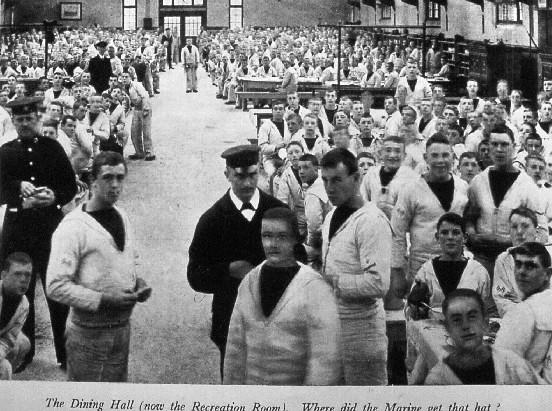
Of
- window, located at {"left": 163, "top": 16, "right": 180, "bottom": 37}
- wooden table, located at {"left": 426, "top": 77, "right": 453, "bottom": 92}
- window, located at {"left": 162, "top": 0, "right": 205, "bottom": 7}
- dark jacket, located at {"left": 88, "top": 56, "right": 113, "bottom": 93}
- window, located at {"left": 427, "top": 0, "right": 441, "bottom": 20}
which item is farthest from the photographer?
window, located at {"left": 162, "top": 0, "right": 205, "bottom": 7}

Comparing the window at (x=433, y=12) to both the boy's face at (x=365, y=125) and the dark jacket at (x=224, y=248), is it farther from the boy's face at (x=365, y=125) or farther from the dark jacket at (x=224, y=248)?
the dark jacket at (x=224, y=248)

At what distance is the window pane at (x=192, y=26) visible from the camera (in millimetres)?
20466

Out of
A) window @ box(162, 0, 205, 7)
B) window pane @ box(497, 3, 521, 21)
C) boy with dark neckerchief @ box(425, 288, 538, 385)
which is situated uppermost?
window @ box(162, 0, 205, 7)

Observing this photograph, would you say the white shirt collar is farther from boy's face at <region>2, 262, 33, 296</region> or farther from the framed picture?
the framed picture

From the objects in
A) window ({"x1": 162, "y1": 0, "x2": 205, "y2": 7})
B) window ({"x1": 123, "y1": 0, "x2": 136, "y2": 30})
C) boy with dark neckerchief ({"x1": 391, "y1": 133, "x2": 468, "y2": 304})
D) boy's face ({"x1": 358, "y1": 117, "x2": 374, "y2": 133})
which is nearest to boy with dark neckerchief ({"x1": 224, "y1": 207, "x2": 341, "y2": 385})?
boy with dark neckerchief ({"x1": 391, "y1": 133, "x2": 468, "y2": 304})

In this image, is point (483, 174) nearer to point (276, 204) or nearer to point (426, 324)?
point (426, 324)

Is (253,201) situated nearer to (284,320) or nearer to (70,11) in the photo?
(284,320)

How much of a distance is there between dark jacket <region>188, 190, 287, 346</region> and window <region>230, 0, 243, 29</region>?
1967cm

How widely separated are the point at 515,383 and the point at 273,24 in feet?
54.8

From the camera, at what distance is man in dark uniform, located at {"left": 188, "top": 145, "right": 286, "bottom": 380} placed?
2535 mm

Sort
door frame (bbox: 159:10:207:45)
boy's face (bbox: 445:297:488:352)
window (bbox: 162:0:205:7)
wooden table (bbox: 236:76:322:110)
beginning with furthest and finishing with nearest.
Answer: window (bbox: 162:0:205:7)
door frame (bbox: 159:10:207:45)
wooden table (bbox: 236:76:322:110)
boy's face (bbox: 445:297:488:352)

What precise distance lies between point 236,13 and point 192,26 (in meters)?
1.83

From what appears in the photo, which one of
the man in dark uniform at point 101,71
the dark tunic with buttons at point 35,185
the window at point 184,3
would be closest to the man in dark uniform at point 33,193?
the dark tunic with buttons at point 35,185

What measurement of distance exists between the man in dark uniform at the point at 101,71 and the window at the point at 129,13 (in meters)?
15.2
